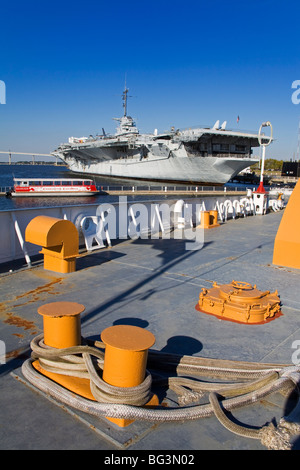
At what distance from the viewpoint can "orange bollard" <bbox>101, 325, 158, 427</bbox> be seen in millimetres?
2635

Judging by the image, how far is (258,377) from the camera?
125 inches

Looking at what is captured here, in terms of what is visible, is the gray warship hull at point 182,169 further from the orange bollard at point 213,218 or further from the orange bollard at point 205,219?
the orange bollard at point 205,219

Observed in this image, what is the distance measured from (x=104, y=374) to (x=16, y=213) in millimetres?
5545

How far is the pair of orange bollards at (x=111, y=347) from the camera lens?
265cm

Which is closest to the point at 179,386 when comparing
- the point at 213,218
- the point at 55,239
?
the point at 55,239

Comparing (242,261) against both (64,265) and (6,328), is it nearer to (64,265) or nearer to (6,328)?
(64,265)

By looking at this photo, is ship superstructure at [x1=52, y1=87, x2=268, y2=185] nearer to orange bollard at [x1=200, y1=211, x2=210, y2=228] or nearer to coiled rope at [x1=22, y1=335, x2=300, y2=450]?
orange bollard at [x1=200, y1=211, x2=210, y2=228]

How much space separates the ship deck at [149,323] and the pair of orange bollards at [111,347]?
21 cm

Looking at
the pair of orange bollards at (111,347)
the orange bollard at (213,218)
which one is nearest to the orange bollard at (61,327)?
the pair of orange bollards at (111,347)

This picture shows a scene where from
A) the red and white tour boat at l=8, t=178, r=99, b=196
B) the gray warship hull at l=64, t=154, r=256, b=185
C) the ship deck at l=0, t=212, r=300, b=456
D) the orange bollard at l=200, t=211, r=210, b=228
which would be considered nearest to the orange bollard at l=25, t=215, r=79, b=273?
the ship deck at l=0, t=212, r=300, b=456

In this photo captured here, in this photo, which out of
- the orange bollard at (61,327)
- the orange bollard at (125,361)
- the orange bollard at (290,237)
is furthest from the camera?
the orange bollard at (290,237)

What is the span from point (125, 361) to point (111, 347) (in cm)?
15

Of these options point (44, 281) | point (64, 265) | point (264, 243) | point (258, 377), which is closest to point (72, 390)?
point (258, 377)

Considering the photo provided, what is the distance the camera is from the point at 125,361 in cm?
265
